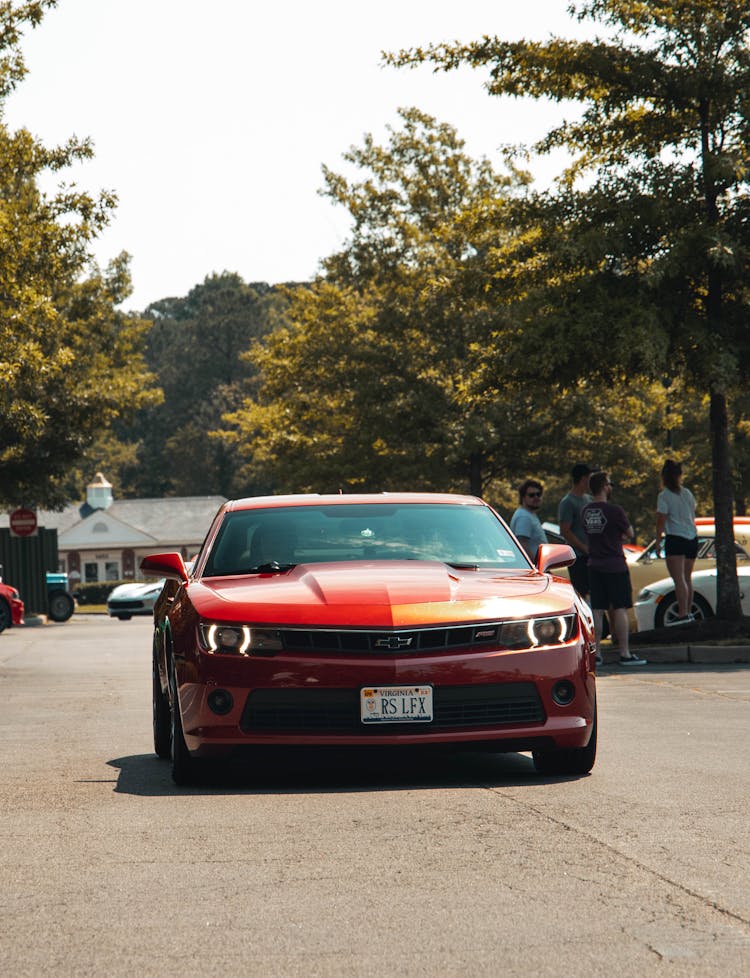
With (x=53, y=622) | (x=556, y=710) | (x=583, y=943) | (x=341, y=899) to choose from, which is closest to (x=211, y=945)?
(x=341, y=899)

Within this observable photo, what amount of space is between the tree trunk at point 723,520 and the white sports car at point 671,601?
0.75 meters

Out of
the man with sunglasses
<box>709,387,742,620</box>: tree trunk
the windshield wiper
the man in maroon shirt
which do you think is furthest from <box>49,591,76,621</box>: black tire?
the windshield wiper

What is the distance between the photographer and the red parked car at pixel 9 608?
32.5 meters

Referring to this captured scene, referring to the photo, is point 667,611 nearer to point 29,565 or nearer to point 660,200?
point 660,200

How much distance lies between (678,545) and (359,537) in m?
9.65

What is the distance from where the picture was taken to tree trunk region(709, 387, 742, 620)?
18078mm

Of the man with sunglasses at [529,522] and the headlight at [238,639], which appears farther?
the man with sunglasses at [529,522]

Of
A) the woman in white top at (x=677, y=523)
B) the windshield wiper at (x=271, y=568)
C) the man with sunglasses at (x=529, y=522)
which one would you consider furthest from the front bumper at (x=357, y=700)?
the woman in white top at (x=677, y=523)

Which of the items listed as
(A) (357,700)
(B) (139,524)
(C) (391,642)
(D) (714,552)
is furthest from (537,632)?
(B) (139,524)

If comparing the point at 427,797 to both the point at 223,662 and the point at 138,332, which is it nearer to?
the point at 223,662

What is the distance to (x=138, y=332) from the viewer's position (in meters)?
47.2

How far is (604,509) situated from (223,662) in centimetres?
836

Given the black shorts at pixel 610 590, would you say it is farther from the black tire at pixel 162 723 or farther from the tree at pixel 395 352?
the tree at pixel 395 352

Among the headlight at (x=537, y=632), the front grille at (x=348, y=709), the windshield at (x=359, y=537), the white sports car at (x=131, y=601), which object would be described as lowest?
the white sports car at (x=131, y=601)
